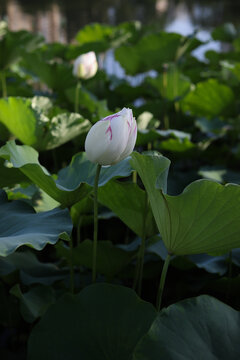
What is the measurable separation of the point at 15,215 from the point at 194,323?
11.8 inches

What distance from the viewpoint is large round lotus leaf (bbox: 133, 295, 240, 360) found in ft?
1.90

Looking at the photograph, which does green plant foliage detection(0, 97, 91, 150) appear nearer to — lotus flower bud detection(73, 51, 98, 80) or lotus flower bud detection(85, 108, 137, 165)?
lotus flower bud detection(73, 51, 98, 80)

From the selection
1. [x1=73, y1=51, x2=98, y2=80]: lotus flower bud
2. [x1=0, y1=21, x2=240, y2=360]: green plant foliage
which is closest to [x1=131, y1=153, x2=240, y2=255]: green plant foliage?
[x1=0, y1=21, x2=240, y2=360]: green plant foliage

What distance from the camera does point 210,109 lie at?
1501 millimetres

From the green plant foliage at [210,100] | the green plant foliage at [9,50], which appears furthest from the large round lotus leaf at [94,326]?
the green plant foliage at [9,50]

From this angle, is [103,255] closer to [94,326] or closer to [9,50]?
[94,326]

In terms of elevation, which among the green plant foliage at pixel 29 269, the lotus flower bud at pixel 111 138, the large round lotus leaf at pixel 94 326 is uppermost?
the lotus flower bud at pixel 111 138

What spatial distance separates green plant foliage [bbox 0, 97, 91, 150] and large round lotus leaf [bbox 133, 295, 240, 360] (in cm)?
50

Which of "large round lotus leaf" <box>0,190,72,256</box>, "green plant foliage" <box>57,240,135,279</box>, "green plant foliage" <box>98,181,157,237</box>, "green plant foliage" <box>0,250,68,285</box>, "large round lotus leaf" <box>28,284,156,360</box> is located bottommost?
"green plant foliage" <box>0,250,68,285</box>

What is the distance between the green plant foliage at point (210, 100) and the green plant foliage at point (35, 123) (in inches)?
20.4

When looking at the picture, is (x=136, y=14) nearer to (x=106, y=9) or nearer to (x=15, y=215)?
(x=106, y=9)

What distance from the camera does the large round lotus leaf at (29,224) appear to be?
63 cm

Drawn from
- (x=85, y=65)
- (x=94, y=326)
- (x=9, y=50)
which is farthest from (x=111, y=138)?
(x=9, y=50)

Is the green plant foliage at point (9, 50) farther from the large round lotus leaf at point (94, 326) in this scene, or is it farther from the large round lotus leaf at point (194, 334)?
the large round lotus leaf at point (194, 334)
